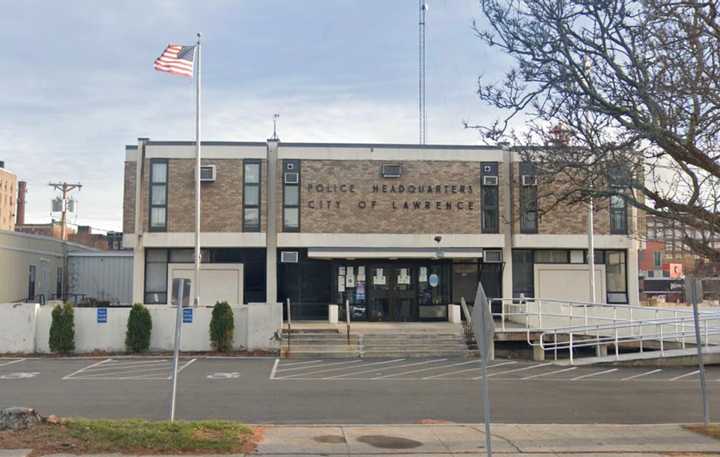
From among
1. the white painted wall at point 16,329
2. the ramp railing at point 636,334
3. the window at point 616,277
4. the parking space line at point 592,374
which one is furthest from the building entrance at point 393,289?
the white painted wall at point 16,329

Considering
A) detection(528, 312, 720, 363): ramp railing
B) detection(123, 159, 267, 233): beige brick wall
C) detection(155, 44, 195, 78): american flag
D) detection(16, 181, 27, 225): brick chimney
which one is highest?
detection(16, 181, 27, 225): brick chimney

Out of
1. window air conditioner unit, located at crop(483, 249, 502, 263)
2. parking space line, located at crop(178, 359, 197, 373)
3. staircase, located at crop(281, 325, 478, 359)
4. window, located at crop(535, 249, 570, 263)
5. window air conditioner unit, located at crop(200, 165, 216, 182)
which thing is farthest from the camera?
window, located at crop(535, 249, 570, 263)

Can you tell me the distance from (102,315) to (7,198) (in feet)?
342

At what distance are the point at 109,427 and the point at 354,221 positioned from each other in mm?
18854

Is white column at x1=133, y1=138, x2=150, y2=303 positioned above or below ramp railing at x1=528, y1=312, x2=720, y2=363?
above

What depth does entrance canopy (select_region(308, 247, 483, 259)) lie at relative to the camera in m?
27.7

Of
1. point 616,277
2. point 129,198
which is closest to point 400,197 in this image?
point 616,277

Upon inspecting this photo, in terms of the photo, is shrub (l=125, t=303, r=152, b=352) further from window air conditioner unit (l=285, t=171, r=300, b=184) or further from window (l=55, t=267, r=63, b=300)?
window (l=55, t=267, r=63, b=300)

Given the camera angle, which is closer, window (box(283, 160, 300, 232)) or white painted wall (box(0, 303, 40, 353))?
white painted wall (box(0, 303, 40, 353))

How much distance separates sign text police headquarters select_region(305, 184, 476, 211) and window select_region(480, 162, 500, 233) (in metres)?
0.56

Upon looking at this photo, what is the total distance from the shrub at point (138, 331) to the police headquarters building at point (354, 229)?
5.29m

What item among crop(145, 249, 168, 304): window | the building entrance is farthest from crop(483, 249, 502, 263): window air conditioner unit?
crop(145, 249, 168, 304): window

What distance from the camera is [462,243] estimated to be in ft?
93.1

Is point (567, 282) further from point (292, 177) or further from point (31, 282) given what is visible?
point (31, 282)
